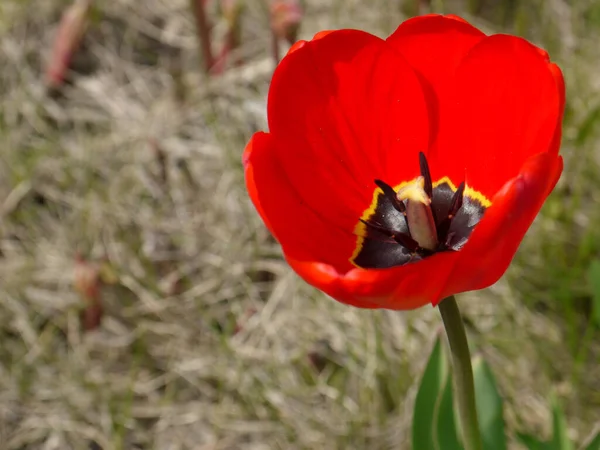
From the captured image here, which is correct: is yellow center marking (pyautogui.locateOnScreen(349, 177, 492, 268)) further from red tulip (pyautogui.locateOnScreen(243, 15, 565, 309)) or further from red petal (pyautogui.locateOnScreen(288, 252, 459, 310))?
red petal (pyautogui.locateOnScreen(288, 252, 459, 310))

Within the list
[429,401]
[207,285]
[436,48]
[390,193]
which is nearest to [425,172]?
[390,193]

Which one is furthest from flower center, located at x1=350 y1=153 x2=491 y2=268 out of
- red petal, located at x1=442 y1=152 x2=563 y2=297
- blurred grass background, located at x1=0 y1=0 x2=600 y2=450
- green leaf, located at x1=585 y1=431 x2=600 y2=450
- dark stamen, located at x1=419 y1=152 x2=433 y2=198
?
blurred grass background, located at x1=0 y1=0 x2=600 y2=450

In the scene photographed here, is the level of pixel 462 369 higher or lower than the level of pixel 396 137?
lower

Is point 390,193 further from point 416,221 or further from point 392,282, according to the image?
point 392,282

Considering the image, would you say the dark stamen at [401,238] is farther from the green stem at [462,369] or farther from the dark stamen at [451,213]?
the green stem at [462,369]

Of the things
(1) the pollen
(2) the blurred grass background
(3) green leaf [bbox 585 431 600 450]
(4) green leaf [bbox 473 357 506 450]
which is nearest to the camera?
(1) the pollen

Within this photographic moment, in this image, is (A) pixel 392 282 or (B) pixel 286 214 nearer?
(A) pixel 392 282

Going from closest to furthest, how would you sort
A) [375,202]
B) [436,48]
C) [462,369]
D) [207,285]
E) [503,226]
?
[503,226], [462,369], [436,48], [375,202], [207,285]
